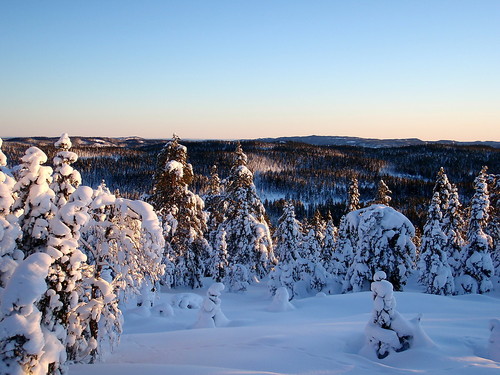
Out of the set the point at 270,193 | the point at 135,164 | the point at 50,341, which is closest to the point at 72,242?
the point at 50,341

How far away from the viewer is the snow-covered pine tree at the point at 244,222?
22953 millimetres

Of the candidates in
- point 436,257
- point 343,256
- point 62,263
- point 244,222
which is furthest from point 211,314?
point 436,257

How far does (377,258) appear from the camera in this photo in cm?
1753

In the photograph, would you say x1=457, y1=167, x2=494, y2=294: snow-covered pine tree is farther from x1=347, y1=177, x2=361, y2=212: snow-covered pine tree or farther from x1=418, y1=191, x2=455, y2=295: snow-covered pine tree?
x1=347, y1=177, x2=361, y2=212: snow-covered pine tree

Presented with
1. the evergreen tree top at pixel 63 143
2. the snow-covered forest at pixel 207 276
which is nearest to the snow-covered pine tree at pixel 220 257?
the snow-covered forest at pixel 207 276

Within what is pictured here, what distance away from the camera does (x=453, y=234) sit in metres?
23.7

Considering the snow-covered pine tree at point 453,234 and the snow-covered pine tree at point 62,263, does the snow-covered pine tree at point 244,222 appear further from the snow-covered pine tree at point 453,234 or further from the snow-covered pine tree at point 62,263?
the snow-covered pine tree at point 62,263

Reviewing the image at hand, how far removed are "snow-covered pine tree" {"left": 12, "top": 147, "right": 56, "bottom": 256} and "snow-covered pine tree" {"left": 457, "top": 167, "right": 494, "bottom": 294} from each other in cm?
2601

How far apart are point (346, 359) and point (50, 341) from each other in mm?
6079

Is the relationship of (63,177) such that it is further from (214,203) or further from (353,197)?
(353,197)

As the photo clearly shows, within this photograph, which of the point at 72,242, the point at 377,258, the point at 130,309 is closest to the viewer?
the point at 72,242

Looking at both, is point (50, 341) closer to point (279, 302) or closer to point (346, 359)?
point (346, 359)

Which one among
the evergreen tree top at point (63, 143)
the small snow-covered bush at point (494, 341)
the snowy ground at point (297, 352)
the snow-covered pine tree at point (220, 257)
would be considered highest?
the evergreen tree top at point (63, 143)

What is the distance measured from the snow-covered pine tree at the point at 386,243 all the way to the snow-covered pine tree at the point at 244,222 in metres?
7.41
